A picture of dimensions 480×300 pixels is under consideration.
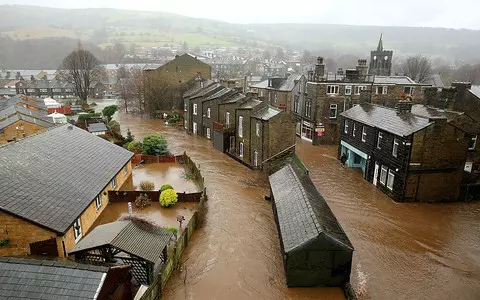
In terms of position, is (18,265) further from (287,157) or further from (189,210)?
(287,157)

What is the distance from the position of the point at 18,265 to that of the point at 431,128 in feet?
78.5

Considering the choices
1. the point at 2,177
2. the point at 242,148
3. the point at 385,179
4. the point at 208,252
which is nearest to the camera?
Answer: the point at 2,177

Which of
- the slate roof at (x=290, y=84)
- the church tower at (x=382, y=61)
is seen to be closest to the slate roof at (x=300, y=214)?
the slate roof at (x=290, y=84)

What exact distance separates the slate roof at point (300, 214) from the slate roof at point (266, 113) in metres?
7.60

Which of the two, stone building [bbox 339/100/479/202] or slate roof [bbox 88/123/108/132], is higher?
stone building [bbox 339/100/479/202]

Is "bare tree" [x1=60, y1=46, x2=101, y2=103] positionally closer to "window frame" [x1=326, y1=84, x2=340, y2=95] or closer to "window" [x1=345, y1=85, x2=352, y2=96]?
"window frame" [x1=326, y1=84, x2=340, y2=95]

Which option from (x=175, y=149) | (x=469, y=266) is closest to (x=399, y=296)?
(x=469, y=266)

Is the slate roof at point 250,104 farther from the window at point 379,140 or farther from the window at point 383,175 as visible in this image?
the window at point 383,175

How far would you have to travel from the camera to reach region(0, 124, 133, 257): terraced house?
1441 centimetres

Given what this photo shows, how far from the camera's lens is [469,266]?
16344 mm

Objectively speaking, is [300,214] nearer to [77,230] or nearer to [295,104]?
[77,230]

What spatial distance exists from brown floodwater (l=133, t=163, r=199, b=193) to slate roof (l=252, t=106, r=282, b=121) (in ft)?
27.8

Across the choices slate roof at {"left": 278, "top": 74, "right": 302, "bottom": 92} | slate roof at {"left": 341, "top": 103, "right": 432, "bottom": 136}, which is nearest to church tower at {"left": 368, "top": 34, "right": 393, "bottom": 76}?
slate roof at {"left": 278, "top": 74, "right": 302, "bottom": 92}

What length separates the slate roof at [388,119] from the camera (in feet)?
75.3
